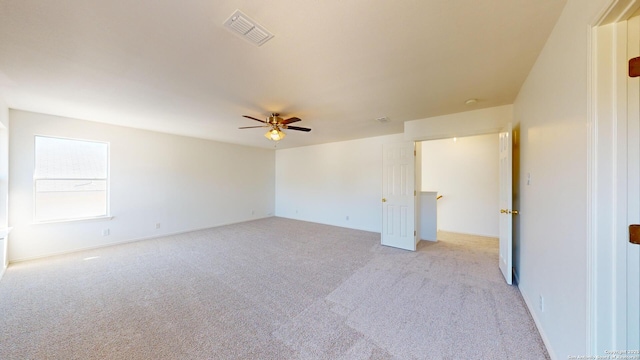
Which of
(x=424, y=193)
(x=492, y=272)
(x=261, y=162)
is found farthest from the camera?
(x=261, y=162)

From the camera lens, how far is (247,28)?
4.96 feet

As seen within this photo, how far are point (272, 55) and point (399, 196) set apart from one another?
338cm

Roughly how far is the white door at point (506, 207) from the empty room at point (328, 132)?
0.03 meters

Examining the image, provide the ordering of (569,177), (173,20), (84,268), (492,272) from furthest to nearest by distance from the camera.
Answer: (84,268) < (492,272) < (173,20) < (569,177)

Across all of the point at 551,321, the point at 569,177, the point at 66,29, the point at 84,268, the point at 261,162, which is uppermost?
the point at 66,29

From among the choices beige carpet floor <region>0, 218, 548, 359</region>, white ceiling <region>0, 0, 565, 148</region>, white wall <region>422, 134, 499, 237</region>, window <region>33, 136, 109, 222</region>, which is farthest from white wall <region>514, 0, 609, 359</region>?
window <region>33, 136, 109, 222</region>

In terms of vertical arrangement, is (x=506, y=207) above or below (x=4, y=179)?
below

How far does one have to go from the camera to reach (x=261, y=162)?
7.20 meters

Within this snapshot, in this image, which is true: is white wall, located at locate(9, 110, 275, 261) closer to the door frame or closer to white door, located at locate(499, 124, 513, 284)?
white door, located at locate(499, 124, 513, 284)

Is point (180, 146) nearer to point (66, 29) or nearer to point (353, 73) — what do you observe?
point (66, 29)

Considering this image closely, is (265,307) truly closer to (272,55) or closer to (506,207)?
(272,55)

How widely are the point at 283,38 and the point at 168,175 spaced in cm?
499

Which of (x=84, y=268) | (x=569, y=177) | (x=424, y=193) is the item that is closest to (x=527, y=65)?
(x=569, y=177)

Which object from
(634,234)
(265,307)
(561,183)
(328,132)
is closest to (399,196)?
(328,132)
